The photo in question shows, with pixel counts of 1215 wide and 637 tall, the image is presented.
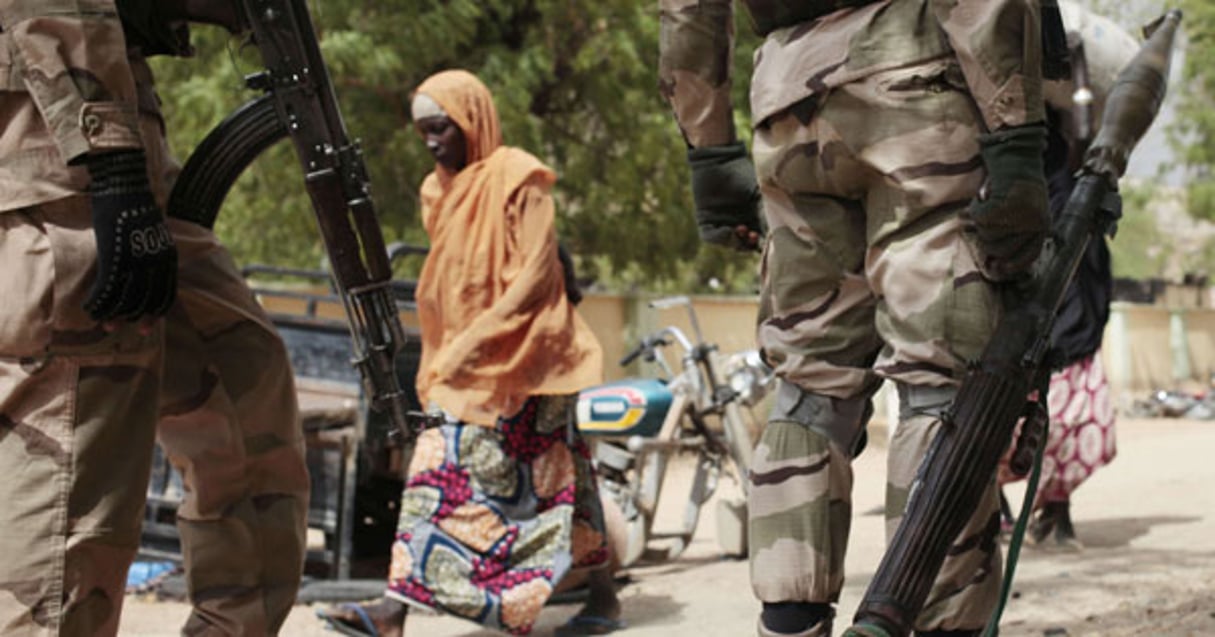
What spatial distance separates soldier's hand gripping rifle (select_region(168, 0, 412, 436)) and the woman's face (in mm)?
2334

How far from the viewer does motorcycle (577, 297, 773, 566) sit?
7691mm

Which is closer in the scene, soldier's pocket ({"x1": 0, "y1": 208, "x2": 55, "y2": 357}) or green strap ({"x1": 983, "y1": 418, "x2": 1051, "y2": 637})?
soldier's pocket ({"x1": 0, "y1": 208, "x2": 55, "y2": 357})

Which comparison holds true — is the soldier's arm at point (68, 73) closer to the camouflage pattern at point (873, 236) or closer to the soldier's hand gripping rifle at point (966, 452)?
the camouflage pattern at point (873, 236)

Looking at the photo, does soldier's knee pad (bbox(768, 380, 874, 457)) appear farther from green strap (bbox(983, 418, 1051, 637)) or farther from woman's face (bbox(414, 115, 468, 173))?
woman's face (bbox(414, 115, 468, 173))

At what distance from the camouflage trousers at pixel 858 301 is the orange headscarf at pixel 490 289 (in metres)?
2.40

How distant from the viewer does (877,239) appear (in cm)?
316

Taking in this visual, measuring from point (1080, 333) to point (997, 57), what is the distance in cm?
446

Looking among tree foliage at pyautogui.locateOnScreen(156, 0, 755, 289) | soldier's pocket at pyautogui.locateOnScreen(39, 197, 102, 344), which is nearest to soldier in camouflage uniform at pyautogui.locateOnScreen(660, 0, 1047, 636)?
soldier's pocket at pyautogui.locateOnScreen(39, 197, 102, 344)

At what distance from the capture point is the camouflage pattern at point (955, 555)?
3.11 meters

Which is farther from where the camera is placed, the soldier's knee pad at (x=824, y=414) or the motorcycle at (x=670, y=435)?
the motorcycle at (x=670, y=435)

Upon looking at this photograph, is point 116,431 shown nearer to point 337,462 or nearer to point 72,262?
point 72,262

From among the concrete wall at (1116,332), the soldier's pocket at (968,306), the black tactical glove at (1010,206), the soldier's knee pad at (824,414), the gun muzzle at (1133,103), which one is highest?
the gun muzzle at (1133,103)

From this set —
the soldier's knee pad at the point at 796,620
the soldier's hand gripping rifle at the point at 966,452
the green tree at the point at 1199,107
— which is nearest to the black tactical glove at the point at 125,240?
the soldier's knee pad at the point at 796,620

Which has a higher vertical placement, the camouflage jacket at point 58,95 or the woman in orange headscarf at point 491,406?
the camouflage jacket at point 58,95
